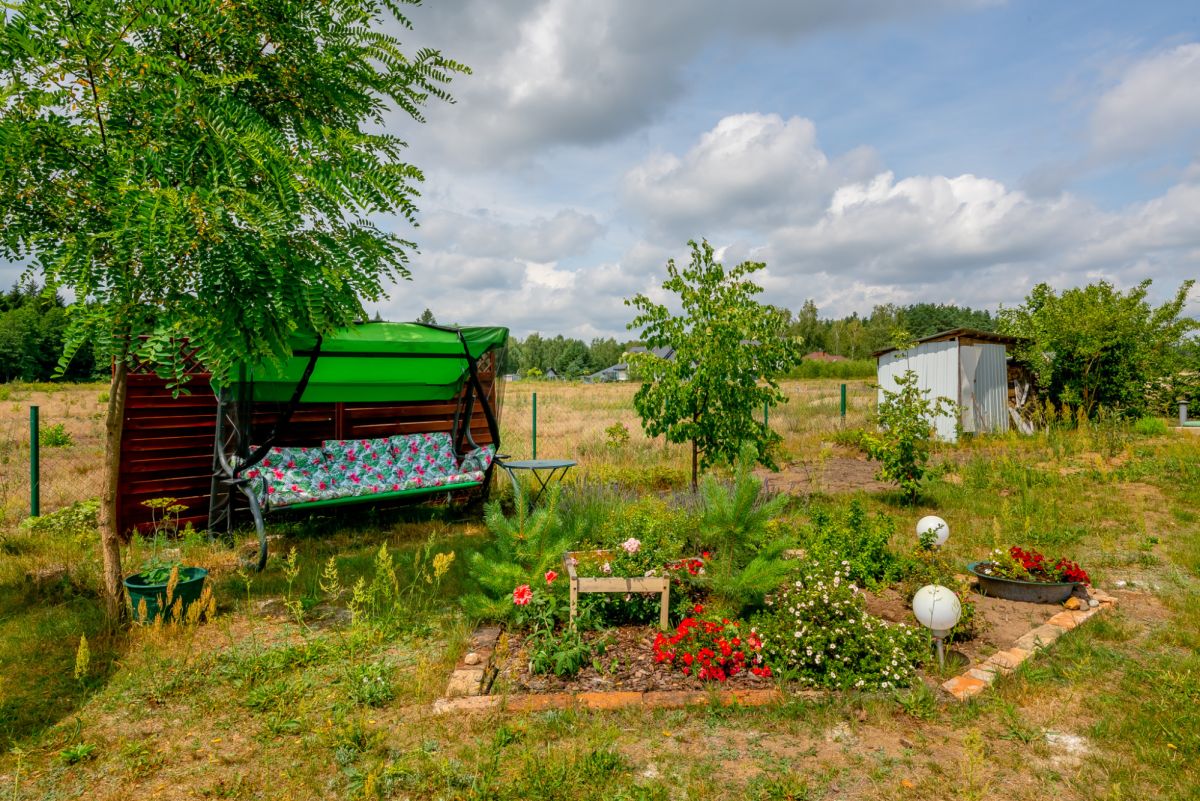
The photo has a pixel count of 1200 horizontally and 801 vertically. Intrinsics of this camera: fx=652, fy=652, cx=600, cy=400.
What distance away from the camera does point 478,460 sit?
22.3 ft

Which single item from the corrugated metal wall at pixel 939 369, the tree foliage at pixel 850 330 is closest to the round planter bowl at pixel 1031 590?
the corrugated metal wall at pixel 939 369

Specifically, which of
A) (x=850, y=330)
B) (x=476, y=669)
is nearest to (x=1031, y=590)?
(x=476, y=669)

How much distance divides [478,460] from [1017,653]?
4.87 metres

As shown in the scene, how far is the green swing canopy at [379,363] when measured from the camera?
19.5ft

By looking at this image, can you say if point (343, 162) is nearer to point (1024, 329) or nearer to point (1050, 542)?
point (1050, 542)

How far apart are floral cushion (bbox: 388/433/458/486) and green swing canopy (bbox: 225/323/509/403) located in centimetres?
60

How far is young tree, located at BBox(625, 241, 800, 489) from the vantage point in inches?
248

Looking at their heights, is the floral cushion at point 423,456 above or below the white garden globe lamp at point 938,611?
above

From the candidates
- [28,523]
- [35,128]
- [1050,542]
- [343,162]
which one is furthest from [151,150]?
[1050,542]

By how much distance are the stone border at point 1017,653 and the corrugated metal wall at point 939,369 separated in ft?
27.0

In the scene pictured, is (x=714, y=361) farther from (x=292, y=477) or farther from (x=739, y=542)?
(x=292, y=477)

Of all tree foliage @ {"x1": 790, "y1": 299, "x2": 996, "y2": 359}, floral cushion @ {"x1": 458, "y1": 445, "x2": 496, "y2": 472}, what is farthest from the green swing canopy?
tree foliage @ {"x1": 790, "y1": 299, "x2": 996, "y2": 359}

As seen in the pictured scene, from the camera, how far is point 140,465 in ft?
19.0

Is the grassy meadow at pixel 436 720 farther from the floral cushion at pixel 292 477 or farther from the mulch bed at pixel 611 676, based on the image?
the floral cushion at pixel 292 477
